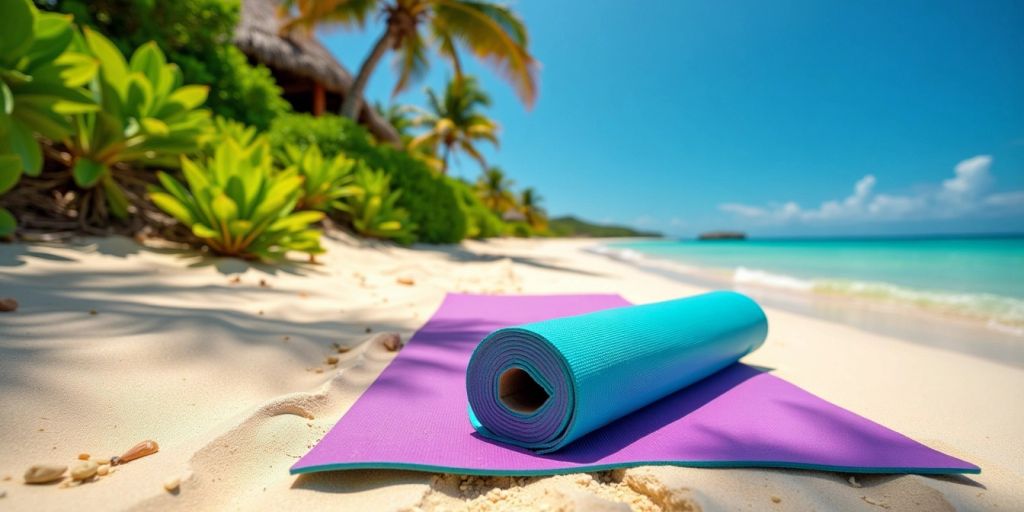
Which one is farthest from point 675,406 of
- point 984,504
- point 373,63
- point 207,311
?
point 373,63

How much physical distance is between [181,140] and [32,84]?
45.3 inches

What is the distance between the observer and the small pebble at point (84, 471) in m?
1.01

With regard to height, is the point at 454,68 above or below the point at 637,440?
above

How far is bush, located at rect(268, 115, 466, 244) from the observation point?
23.5 feet

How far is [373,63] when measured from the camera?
994 cm

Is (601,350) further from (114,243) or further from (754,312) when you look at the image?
(114,243)

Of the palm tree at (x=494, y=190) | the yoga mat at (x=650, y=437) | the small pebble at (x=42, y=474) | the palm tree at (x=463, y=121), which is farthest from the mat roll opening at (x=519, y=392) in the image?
the palm tree at (x=494, y=190)

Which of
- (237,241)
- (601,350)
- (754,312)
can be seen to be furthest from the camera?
(237,241)

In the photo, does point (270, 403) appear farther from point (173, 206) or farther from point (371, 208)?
point (371, 208)

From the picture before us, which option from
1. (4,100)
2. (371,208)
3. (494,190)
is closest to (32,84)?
(4,100)

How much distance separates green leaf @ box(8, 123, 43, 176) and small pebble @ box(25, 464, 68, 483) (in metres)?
2.54

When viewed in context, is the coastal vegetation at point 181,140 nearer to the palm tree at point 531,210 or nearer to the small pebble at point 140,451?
the small pebble at point 140,451

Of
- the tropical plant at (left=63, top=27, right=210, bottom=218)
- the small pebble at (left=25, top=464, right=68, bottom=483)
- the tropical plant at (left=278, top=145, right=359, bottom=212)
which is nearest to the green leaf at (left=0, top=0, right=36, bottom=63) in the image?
the tropical plant at (left=63, top=27, right=210, bottom=218)

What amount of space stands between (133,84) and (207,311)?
235 centimetres
